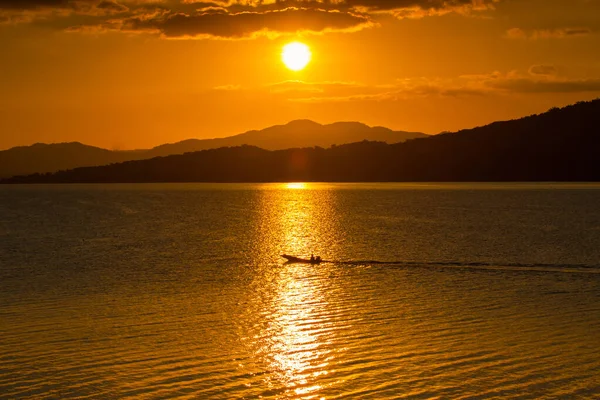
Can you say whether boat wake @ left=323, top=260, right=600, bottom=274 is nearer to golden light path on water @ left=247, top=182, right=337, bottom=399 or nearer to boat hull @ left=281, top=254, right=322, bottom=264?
boat hull @ left=281, top=254, right=322, bottom=264

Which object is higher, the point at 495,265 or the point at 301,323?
the point at 495,265

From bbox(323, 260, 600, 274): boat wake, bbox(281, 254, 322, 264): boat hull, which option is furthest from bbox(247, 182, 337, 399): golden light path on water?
bbox(323, 260, 600, 274): boat wake

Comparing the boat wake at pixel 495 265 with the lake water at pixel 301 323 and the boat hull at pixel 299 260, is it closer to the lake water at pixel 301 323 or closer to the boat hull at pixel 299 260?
the lake water at pixel 301 323

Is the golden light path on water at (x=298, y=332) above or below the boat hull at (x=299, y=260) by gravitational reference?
below

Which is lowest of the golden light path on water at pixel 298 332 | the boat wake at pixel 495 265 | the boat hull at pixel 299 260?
the golden light path on water at pixel 298 332

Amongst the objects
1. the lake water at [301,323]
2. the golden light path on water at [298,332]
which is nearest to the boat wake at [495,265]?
the lake water at [301,323]

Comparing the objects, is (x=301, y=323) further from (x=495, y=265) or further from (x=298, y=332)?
(x=495, y=265)

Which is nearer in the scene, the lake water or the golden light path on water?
the lake water

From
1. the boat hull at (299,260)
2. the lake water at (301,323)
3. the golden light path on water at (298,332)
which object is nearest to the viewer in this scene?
the lake water at (301,323)

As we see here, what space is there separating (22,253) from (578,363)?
198 feet

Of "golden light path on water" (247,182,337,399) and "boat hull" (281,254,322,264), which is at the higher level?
"boat hull" (281,254,322,264)

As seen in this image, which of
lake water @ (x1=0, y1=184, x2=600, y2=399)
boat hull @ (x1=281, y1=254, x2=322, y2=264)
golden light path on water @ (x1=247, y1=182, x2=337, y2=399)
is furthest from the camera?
boat hull @ (x1=281, y1=254, x2=322, y2=264)

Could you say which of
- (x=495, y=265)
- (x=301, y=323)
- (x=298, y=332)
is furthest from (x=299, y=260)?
(x=298, y=332)

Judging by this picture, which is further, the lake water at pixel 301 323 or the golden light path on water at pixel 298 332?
the golden light path on water at pixel 298 332
